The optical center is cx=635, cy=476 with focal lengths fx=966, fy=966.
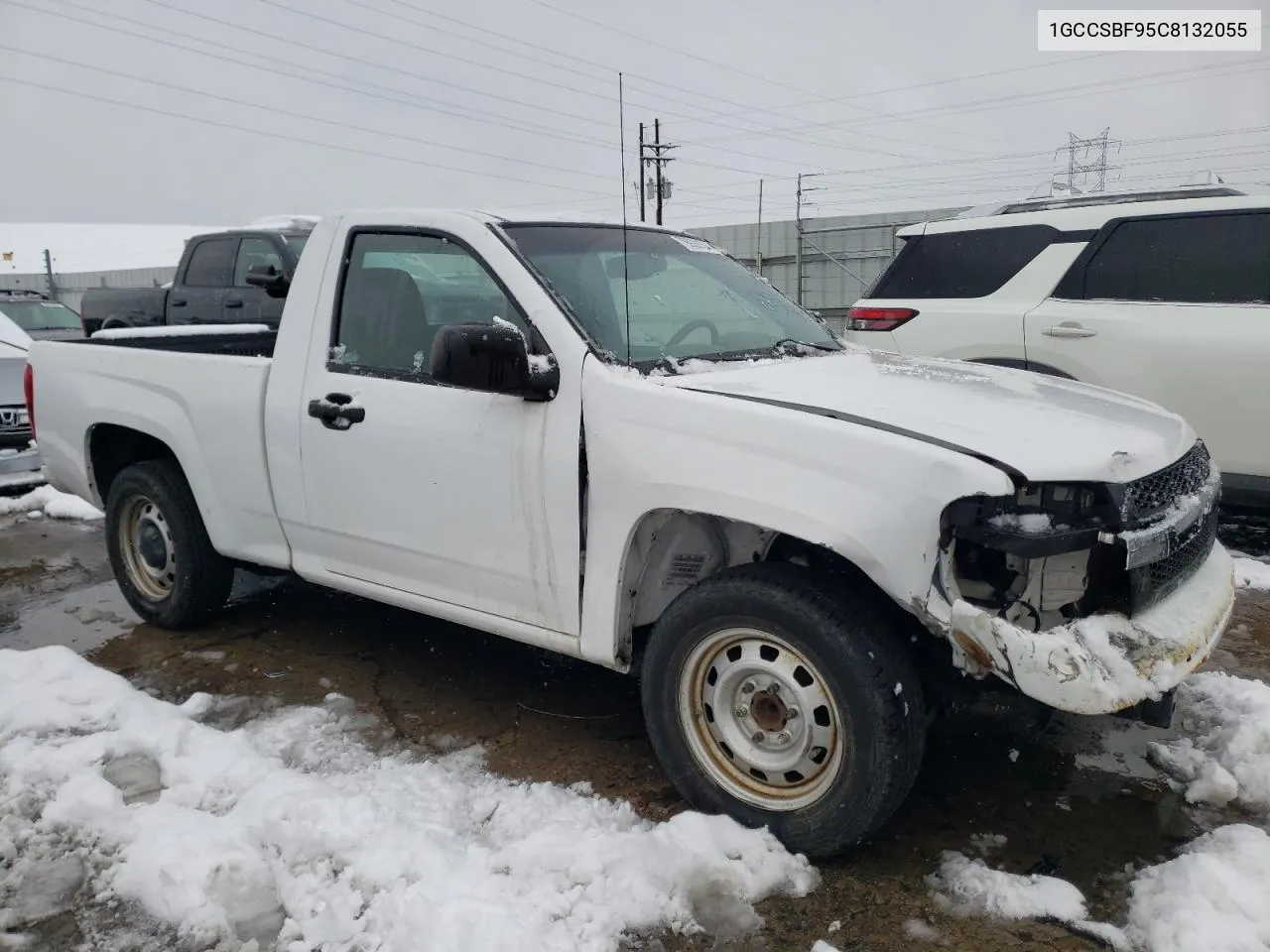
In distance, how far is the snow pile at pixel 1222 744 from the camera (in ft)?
9.91

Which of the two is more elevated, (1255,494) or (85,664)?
(1255,494)

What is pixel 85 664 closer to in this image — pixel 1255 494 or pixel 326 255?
pixel 326 255

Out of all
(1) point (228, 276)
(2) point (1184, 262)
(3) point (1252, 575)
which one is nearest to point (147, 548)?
(3) point (1252, 575)

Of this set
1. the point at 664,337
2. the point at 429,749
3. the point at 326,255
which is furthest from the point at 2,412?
the point at 664,337

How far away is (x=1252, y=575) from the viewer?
200 inches

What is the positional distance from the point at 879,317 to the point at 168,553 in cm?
442

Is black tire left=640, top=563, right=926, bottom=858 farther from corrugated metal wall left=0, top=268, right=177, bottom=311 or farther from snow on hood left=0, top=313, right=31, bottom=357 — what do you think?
corrugated metal wall left=0, top=268, right=177, bottom=311

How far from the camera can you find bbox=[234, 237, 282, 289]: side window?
9.66 metres

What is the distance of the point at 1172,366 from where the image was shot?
211 inches

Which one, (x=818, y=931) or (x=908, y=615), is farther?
(x=908, y=615)

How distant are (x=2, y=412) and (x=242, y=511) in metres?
4.07

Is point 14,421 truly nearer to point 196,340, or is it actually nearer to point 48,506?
point 48,506

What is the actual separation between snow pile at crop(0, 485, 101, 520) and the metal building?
28.8ft

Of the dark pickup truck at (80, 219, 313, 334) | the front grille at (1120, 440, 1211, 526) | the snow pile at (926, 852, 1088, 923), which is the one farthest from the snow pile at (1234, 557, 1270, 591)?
the dark pickup truck at (80, 219, 313, 334)
